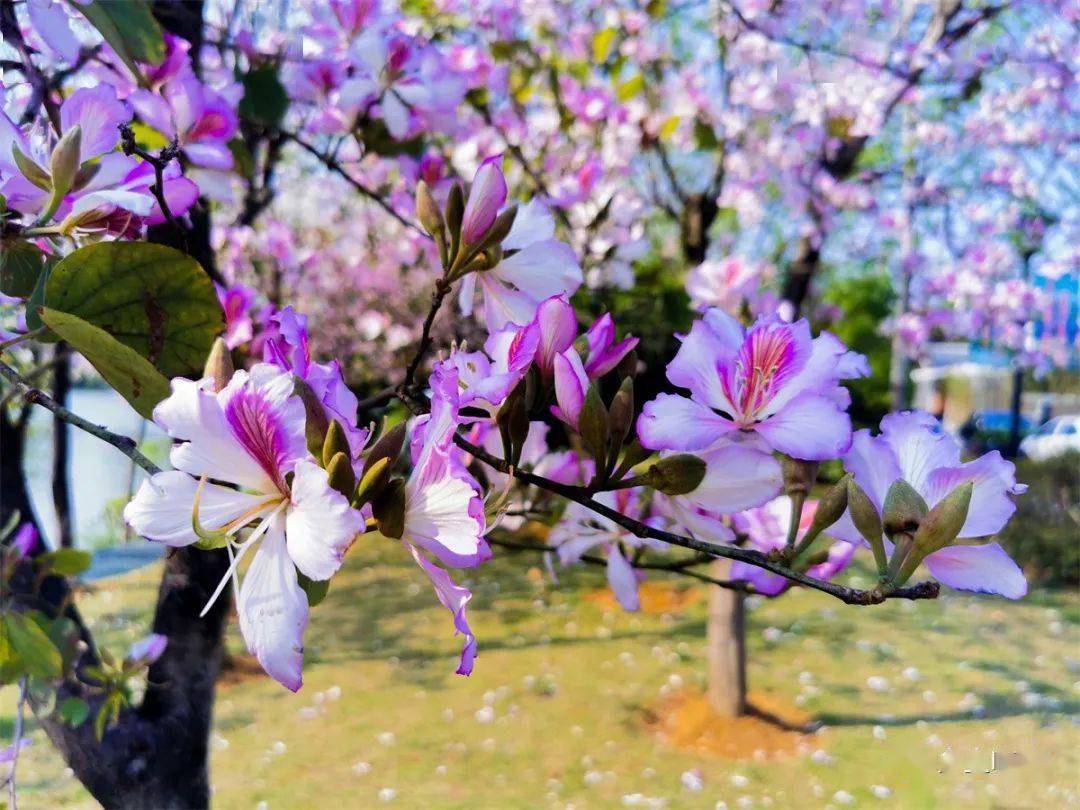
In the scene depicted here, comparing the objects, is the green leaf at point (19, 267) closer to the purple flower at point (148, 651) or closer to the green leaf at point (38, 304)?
the green leaf at point (38, 304)

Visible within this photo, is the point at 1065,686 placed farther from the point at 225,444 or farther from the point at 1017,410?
the point at 1017,410

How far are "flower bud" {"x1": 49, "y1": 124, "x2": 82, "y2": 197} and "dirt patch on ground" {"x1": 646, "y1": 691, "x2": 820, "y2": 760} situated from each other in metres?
3.22

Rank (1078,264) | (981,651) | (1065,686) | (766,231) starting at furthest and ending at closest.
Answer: (766,231)
(1078,264)
(981,651)
(1065,686)

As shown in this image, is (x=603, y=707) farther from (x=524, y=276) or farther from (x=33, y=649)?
(x=524, y=276)

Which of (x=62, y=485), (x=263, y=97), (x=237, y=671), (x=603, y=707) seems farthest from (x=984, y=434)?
(x=263, y=97)

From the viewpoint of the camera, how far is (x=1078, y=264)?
618cm

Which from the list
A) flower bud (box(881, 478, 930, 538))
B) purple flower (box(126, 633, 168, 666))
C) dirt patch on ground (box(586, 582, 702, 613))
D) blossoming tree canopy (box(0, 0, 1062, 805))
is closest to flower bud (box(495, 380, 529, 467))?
blossoming tree canopy (box(0, 0, 1062, 805))

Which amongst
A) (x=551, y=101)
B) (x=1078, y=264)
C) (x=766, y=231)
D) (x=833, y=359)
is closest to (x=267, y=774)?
(x=551, y=101)

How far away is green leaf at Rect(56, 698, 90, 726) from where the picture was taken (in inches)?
48.9

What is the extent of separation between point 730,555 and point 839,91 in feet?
13.2

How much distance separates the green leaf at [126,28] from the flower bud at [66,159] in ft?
0.50

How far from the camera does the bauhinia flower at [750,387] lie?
514mm

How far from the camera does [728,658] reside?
355cm

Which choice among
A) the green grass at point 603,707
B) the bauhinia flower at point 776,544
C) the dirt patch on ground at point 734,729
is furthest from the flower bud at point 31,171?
the dirt patch on ground at point 734,729
